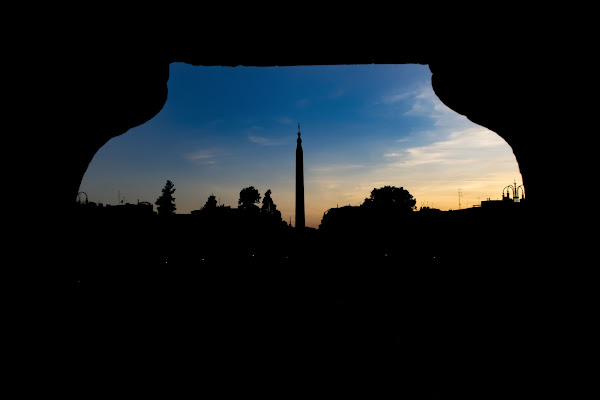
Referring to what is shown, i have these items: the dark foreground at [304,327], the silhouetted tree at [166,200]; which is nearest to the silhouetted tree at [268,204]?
the silhouetted tree at [166,200]

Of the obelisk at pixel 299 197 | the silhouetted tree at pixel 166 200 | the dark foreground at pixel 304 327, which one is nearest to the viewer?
the dark foreground at pixel 304 327

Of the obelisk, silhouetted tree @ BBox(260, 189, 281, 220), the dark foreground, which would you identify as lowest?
the dark foreground

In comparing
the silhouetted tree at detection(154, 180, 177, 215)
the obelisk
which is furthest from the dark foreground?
the silhouetted tree at detection(154, 180, 177, 215)

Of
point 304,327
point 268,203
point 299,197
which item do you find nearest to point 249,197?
point 268,203

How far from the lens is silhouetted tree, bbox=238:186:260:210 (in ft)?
271

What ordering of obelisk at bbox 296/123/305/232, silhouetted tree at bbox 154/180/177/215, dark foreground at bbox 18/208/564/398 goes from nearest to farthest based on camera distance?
dark foreground at bbox 18/208/564/398 < obelisk at bbox 296/123/305/232 < silhouetted tree at bbox 154/180/177/215

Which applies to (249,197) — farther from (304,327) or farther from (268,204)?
(304,327)

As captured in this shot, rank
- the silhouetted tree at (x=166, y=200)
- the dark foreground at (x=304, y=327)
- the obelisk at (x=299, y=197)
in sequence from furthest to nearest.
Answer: the silhouetted tree at (x=166, y=200) < the obelisk at (x=299, y=197) < the dark foreground at (x=304, y=327)

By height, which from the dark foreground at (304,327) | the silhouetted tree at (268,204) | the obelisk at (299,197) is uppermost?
the silhouetted tree at (268,204)

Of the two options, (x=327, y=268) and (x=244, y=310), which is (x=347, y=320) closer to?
(x=244, y=310)

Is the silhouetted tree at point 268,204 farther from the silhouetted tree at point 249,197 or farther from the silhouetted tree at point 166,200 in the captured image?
the silhouetted tree at point 166,200

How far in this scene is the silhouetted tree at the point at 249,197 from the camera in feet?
271

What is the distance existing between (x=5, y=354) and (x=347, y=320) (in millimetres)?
6711

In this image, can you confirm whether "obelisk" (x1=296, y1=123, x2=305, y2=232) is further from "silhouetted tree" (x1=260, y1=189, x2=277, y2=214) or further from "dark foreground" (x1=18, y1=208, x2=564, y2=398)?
"silhouetted tree" (x1=260, y1=189, x2=277, y2=214)
